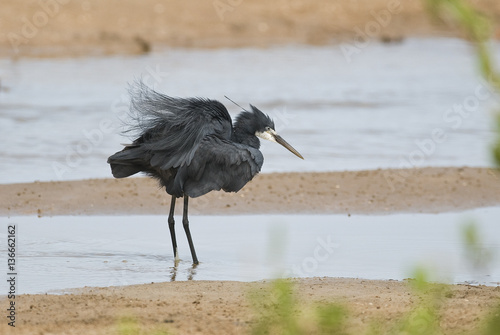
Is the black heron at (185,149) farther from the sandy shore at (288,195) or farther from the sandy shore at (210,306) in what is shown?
the sandy shore at (288,195)

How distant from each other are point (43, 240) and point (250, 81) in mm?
13015

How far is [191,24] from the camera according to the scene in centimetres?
2892

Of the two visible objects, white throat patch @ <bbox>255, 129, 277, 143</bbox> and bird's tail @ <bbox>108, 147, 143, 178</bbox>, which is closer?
bird's tail @ <bbox>108, 147, 143, 178</bbox>

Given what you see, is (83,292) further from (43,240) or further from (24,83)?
(24,83)

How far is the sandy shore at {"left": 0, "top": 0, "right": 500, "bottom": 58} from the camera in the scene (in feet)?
84.8

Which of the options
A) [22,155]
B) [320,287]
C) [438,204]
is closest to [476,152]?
[438,204]

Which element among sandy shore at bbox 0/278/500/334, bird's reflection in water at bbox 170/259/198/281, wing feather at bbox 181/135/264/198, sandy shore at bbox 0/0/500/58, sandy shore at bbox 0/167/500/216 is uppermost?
wing feather at bbox 181/135/264/198

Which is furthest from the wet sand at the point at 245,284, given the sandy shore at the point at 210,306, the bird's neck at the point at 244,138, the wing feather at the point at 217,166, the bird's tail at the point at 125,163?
the bird's neck at the point at 244,138

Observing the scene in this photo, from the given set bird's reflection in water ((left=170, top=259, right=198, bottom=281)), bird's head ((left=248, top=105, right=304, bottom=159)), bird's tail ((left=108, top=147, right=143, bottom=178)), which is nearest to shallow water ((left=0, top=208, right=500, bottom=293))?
bird's reflection in water ((left=170, top=259, right=198, bottom=281))

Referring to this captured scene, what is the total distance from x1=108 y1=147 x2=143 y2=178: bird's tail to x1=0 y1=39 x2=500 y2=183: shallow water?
A: 3.62 meters

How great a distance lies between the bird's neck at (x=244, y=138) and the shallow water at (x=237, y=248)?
2.51ft

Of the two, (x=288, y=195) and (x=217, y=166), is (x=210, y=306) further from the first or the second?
(x=288, y=195)

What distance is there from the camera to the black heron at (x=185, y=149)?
7.55 m

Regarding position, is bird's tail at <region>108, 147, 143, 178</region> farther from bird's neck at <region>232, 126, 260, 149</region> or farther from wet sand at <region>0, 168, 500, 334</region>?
wet sand at <region>0, 168, 500, 334</region>
